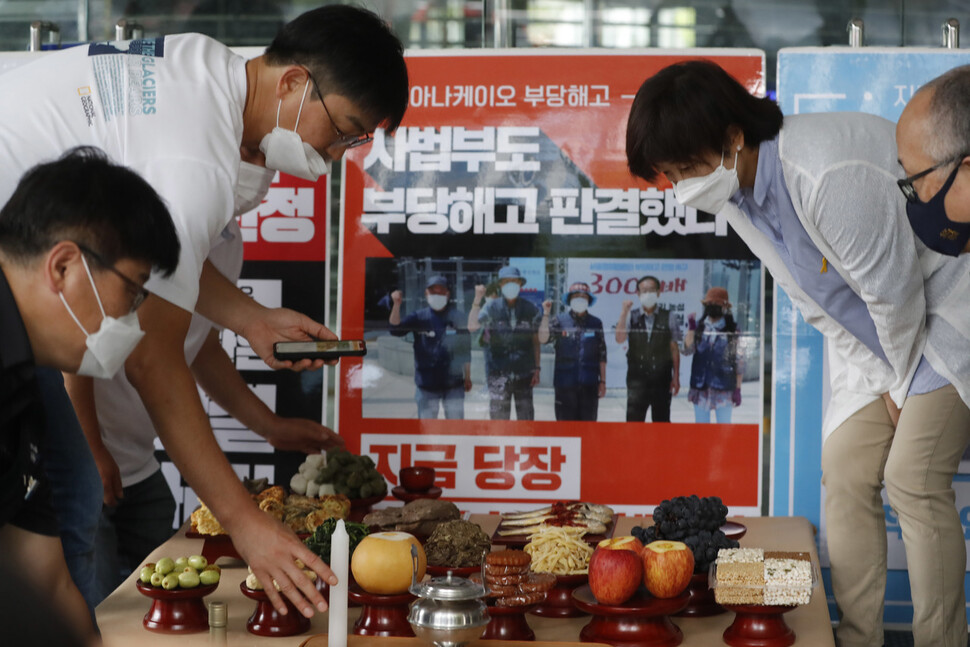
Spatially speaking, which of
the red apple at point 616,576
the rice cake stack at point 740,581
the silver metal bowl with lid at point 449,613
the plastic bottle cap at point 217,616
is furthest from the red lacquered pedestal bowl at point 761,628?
the plastic bottle cap at point 217,616

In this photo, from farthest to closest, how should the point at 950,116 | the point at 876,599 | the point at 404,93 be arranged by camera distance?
the point at 876,599 < the point at 404,93 < the point at 950,116

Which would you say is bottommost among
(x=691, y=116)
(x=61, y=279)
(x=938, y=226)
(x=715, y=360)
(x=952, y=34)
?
(x=715, y=360)

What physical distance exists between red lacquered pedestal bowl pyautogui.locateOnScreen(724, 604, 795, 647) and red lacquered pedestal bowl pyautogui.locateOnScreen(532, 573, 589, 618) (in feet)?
0.99

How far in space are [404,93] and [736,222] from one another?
0.96m

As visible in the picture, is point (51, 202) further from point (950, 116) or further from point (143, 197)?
point (950, 116)

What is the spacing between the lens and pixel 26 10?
3.29 meters

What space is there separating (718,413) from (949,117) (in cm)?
153

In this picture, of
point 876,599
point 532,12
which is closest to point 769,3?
point 532,12

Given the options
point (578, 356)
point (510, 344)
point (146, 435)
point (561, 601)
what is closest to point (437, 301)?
point (510, 344)

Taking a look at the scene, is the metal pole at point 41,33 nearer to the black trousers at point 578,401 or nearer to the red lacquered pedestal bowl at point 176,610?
the black trousers at point 578,401

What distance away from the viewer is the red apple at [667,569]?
5.82 feet

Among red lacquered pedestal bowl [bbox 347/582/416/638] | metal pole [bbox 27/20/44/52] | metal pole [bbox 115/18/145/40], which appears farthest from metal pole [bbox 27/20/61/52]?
red lacquered pedestal bowl [bbox 347/582/416/638]

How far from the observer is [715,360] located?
3115 millimetres

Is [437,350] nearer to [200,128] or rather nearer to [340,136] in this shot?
[340,136]
